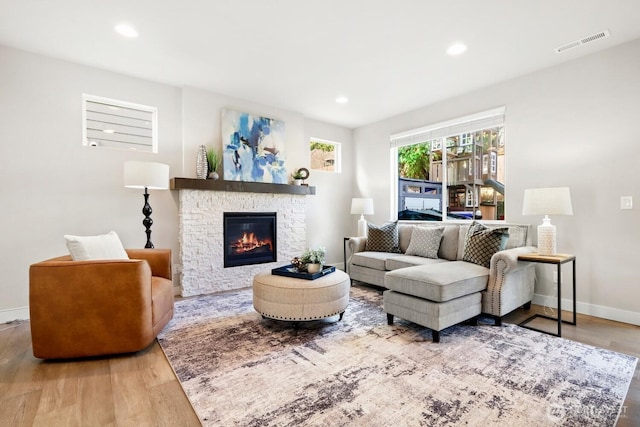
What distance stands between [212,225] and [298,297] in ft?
6.77

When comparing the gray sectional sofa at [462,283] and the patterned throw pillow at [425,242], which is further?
the patterned throw pillow at [425,242]

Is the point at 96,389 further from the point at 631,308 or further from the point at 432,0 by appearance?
the point at 631,308

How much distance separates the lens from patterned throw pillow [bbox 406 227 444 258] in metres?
3.96

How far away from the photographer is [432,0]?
2.35m

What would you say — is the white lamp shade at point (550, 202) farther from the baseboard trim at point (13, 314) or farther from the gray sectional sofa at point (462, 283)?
the baseboard trim at point (13, 314)

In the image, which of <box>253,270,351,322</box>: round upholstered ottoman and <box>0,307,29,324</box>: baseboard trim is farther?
<box>0,307,29,324</box>: baseboard trim

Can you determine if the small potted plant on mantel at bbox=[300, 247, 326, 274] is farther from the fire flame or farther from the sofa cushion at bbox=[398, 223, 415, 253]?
the sofa cushion at bbox=[398, 223, 415, 253]

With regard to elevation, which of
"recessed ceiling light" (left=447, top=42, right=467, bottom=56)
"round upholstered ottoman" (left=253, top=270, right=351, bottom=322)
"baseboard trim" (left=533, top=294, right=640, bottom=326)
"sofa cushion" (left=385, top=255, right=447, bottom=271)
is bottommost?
"baseboard trim" (left=533, top=294, right=640, bottom=326)

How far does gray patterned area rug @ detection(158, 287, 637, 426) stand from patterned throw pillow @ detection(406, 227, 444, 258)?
125 cm

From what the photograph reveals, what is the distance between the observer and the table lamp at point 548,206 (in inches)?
112

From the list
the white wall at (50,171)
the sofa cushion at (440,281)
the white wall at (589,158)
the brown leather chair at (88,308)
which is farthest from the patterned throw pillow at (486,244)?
the white wall at (50,171)

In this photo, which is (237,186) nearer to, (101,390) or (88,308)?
(88,308)

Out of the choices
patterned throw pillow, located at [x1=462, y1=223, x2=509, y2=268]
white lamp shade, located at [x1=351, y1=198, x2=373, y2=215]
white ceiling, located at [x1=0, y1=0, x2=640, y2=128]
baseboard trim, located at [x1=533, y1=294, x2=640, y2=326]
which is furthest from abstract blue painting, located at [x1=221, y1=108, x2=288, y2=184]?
baseboard trim, located at [x1=533, y1=294, x2=640, y2=326]

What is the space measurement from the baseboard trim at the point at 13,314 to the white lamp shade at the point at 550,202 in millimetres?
5145
